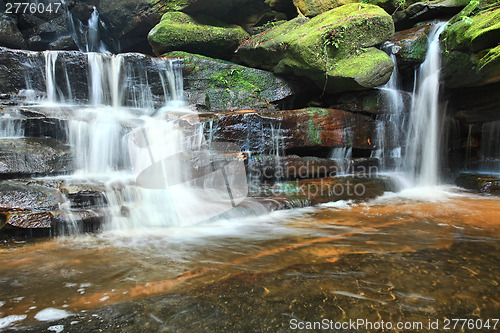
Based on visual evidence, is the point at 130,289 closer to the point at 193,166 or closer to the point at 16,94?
the point at 193,166

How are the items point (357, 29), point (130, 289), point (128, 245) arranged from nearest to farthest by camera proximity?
point (130, 289) < point (128, 245) < point (357, 29)

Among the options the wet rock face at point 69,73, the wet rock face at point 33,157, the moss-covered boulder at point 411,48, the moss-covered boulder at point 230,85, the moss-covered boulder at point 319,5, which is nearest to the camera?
the wet rock face at point 33,157

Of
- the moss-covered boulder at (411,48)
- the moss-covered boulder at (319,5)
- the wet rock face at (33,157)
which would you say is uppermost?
the moss-covered boulder at (319,5)

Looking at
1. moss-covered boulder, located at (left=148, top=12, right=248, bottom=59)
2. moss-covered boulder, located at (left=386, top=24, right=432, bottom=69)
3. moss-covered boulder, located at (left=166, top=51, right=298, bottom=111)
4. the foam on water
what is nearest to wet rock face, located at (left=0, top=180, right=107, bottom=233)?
the foam on water

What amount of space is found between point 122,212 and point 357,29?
749cm

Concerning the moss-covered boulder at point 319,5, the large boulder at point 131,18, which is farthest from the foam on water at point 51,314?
the large boulder at point 131,18

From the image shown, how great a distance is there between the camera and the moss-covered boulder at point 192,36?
30.0ft

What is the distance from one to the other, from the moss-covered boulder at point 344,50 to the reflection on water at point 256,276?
173 inches

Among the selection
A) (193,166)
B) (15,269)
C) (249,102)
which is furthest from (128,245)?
(249,102)

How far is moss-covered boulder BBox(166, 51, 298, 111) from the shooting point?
8.41 metres

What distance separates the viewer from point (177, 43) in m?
9.28

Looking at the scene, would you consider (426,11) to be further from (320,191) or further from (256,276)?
(256,276)

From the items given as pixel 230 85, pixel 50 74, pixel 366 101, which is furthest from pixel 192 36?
pixel 366 101

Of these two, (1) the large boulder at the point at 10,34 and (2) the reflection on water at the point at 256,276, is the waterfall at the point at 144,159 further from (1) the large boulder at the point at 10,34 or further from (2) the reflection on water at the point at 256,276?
(1) the large boulder at the point at 10,34
